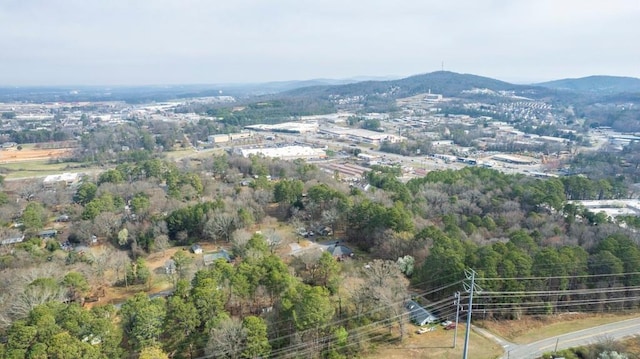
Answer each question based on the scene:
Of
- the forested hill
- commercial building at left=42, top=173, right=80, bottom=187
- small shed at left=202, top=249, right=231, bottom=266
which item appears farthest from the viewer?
the forested hill

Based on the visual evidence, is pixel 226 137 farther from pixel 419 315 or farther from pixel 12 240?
pixel 419 315

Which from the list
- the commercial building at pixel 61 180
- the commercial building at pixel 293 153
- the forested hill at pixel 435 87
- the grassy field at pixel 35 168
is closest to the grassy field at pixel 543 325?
the commercial building at pixel 61 180

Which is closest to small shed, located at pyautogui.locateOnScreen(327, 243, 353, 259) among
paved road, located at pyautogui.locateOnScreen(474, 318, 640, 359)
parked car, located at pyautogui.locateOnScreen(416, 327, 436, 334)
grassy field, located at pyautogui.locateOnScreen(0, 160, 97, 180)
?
parked car, located at pyautogui.locateOnScreen(416, 327, 436, 334)

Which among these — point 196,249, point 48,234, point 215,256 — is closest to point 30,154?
point 48,234

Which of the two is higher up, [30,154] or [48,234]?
[30,154]

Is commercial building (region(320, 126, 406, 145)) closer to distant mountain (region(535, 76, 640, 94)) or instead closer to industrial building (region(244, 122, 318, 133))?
industrial building (region(244, 122, 318, 133))

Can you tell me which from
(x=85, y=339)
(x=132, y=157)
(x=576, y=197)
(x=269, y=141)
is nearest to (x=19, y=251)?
(x=85, y=339)

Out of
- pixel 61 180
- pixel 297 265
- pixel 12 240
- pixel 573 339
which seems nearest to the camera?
pixel 573 339
